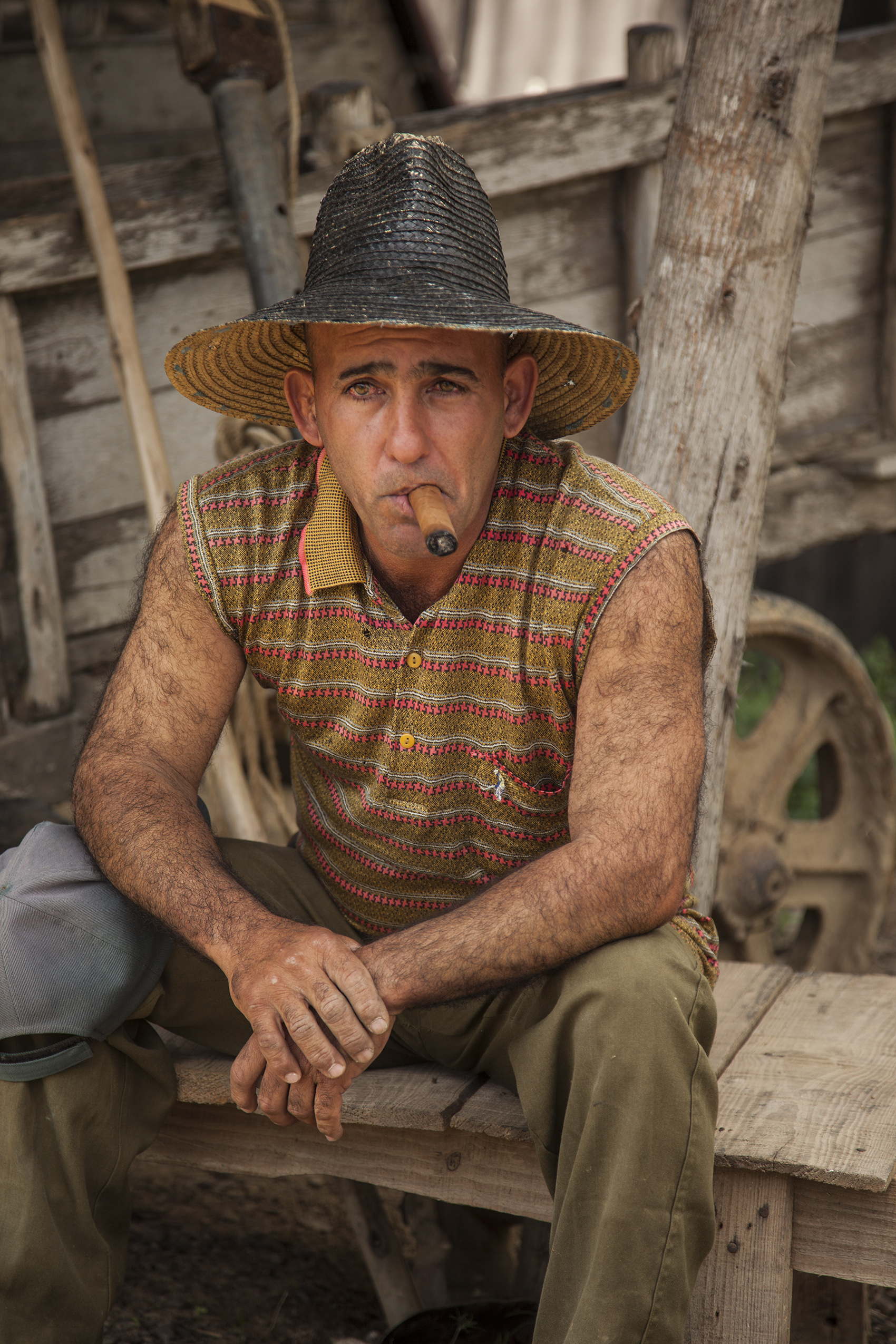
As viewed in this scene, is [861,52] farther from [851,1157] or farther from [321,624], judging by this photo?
[851,1157]

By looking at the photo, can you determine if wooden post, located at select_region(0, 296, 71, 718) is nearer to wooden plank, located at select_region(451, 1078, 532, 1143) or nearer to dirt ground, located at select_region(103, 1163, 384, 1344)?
dirt ground, located at select_region(103, 1163, 384, 1344)

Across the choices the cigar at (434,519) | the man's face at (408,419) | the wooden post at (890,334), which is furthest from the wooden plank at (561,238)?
the cigar at (434,519)

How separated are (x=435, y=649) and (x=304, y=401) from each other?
0.46m

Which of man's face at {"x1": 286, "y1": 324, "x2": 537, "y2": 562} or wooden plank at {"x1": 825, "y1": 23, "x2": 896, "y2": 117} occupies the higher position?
wooden plank at {"x1": 825, "y1": 23, "x2": 896, "y2": 117}

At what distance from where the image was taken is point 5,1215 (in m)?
1.61

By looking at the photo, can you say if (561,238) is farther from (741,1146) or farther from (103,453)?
(741,1146)

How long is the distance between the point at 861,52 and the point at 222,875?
2677mm

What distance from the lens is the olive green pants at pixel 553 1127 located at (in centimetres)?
143

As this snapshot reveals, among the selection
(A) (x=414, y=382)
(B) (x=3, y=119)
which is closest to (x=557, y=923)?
(A) (x=414, y=382)

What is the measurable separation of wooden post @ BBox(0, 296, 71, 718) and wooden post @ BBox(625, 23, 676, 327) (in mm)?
1429

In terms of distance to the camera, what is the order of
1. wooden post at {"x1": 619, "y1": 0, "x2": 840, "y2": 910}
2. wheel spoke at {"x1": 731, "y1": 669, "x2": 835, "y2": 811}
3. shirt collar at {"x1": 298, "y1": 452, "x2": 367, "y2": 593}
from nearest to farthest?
shirt collar at {"x1": 298, "y1": 452, "x2": 367, "y2": 593} < wooden post at {"x1": 619, "y1": 0, "x2": 840, "y2": 910} < wheel spoke at {"x1": 731, "y1": 669, "x2": 835, "y2": 811}

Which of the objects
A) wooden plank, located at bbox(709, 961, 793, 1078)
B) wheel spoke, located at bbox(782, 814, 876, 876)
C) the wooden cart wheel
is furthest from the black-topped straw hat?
wheel spoke, located at bbox(782, 814, 876, 876)

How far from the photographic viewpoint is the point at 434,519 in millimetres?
1623

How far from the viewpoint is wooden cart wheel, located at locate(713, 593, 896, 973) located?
3076 mm
